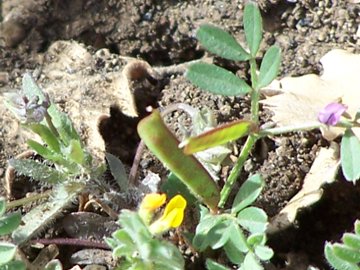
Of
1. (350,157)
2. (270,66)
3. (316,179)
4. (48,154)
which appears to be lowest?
(316,179)

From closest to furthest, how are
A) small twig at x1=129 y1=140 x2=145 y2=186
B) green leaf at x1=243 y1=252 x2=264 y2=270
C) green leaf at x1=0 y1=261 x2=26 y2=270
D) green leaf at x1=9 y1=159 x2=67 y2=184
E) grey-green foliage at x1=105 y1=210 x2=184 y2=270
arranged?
grey-green foliage at x1=105 y1=210 x2=184 y2=270
green leaf at x1=243 y1=252 x2=264 y2=270
green leaf at x1=0 y1=261 x2=26 y2=270
green leaf at x1=9 y1=159 x2=67 y2=184
small twig at x1=129 y1=140 x2=145 y2=186

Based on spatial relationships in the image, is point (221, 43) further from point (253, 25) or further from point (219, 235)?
point (219, 235)

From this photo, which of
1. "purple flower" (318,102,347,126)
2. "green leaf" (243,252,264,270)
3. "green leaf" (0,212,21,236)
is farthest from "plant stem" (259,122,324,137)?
"green leaf" (0,212,21,236)

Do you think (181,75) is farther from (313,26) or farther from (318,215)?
(318,215)

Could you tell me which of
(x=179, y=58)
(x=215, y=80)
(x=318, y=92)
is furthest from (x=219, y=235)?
(x=179, y=58)

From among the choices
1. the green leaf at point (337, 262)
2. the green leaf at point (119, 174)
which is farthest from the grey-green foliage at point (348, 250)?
the green leaf at point (119, 174)

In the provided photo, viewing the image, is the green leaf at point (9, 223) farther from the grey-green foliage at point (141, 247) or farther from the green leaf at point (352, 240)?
the green leaf at point (352, 240)

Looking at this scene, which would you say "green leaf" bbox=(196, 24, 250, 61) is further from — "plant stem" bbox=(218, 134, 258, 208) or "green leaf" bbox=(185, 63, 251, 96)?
"plant stem" bbox=(218, 134, 258, 208)
